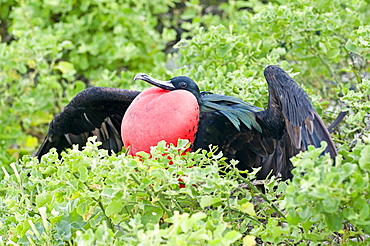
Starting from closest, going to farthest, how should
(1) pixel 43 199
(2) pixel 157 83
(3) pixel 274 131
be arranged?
1. (1) pixel 43 199
2. (3) pixel 274 131
3. (2) pixel 157 83

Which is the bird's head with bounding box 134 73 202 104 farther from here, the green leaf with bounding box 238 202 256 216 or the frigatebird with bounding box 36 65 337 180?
the green leaf with bounding box 238 202 256 216

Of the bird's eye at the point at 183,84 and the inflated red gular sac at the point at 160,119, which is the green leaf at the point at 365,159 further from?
the bird's eye at the point at 183,84

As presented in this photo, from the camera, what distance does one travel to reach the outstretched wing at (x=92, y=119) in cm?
198

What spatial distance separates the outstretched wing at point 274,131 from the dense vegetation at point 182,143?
97mm

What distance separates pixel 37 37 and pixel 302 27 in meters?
1.20

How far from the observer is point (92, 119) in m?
2.12

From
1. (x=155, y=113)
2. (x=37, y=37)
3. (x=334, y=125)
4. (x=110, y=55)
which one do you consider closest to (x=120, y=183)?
(x=155, y=113)

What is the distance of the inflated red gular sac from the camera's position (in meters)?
1.70

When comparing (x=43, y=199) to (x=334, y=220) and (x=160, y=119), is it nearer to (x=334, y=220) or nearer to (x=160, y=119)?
(x=160, y=119)

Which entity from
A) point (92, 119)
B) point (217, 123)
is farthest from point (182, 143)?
point (92, 119)

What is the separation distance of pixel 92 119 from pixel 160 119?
0.48 m

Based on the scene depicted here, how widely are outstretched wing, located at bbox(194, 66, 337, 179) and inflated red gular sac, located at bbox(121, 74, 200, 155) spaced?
0.06m

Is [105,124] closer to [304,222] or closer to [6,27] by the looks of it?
[304,222]

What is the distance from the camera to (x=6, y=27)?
368 cm
